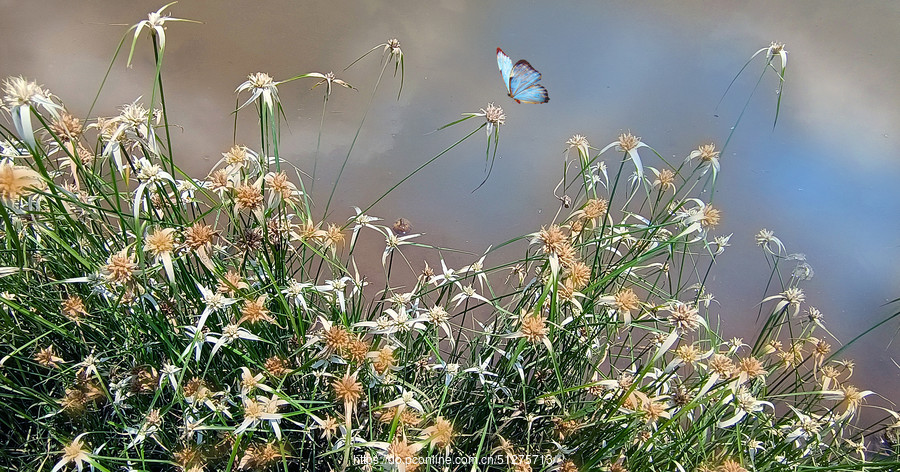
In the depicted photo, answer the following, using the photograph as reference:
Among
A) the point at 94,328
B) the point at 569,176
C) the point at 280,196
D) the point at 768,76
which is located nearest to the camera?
the point at 280,196

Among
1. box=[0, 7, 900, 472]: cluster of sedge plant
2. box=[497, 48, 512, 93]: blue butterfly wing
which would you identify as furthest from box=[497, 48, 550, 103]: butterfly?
box=[0, 7, 900, 472]: cluster of sedge plant

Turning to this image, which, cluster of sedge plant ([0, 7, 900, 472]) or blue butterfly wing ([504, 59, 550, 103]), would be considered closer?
cluster of sedge plant ([0, 7, 900, 472])

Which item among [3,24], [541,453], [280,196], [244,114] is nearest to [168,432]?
[280,196]

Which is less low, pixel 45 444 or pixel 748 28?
pixel 748 28

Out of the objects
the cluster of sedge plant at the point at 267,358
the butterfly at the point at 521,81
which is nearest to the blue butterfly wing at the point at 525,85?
the butterfly at the point at 521,81

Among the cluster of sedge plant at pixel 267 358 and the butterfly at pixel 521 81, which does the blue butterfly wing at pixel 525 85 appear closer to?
the butterfly at pixel 521 81

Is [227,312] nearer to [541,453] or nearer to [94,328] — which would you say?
[94,328]

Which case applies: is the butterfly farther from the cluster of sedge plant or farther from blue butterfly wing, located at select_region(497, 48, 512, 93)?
the cluster of sedge plant

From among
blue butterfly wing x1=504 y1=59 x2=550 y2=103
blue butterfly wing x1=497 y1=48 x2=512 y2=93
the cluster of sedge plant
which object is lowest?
the cluster of sedge plant

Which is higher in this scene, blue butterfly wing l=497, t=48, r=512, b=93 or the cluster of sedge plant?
blue butterfly wing l=497, t=48, r=512, b=93
